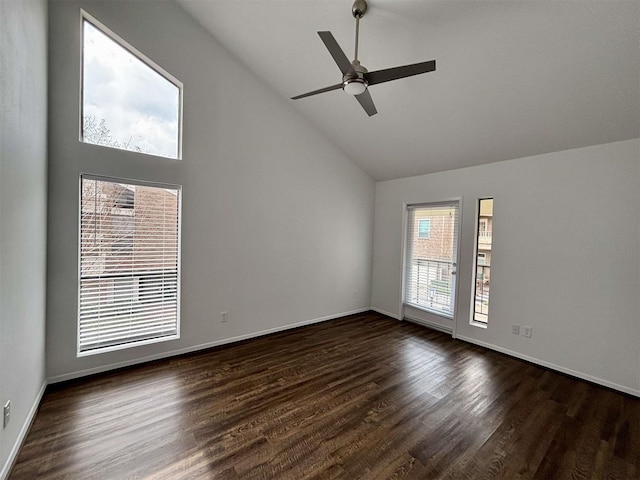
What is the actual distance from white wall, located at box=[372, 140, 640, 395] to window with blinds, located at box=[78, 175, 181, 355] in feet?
12.7

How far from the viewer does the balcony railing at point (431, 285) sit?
417 cm

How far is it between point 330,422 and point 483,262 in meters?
2.97

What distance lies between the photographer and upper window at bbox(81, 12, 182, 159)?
2.60m

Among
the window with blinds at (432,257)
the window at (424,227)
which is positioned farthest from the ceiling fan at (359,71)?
the window at (424,227)

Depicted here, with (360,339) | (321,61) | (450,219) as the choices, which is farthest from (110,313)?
(450,219)

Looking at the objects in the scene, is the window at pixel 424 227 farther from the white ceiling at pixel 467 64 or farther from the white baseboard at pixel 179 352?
the white baseboard at pixel 179 352

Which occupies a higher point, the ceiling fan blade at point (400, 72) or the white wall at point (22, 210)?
the ceiling fan blade at point (400, 72)

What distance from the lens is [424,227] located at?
4508 mm

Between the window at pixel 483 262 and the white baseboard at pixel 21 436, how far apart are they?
4622 millimetres

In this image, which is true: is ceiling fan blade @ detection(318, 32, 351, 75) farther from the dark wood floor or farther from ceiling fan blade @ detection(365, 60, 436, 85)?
the dark wood floor

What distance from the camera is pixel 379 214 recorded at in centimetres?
511

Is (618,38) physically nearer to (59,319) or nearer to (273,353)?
(273,353)

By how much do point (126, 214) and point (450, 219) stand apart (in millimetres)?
4286

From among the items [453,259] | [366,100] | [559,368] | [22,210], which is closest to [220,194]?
[22,210]
